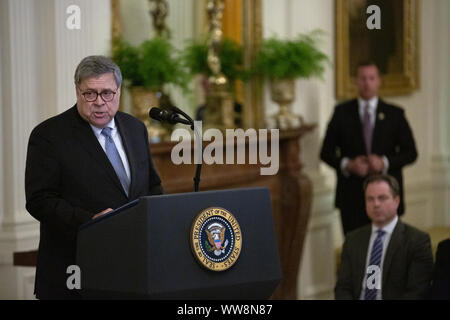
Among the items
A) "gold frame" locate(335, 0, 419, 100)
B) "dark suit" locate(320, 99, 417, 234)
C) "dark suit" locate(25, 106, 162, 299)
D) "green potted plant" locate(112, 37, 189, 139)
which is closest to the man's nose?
"dark suit" locate(25, 106, 162, 299)

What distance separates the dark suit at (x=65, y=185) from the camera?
3.05 meters

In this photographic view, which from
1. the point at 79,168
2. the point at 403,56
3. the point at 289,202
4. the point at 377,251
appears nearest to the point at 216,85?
the point at 289,202

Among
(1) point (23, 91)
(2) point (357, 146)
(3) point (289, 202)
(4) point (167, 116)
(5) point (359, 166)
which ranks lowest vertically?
(3) point (289, 202)

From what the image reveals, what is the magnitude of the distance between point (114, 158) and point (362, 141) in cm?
369

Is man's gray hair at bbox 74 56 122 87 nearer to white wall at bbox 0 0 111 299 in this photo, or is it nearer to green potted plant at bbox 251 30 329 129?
white wall at bbox 0 0 111 299

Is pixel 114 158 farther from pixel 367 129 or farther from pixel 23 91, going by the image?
pixel 367 129

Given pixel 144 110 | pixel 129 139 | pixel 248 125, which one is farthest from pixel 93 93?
pixel 248 125

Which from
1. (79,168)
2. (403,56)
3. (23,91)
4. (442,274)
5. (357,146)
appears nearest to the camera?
(79,168)

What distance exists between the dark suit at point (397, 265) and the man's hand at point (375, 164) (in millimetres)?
1172

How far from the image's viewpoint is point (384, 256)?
5.04 metres

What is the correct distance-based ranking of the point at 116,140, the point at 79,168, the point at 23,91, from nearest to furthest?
the point at 79,168 < the point at 116,140 < the point at 23,91

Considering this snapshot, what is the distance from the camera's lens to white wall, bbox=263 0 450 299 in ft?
24.0

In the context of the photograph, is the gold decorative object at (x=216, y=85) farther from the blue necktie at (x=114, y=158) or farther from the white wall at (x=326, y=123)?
the blue necktie at (x=114, y=158)

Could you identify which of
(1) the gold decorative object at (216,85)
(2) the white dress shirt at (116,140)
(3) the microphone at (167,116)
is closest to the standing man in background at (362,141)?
(1) the gold decorative object at (216,85)
